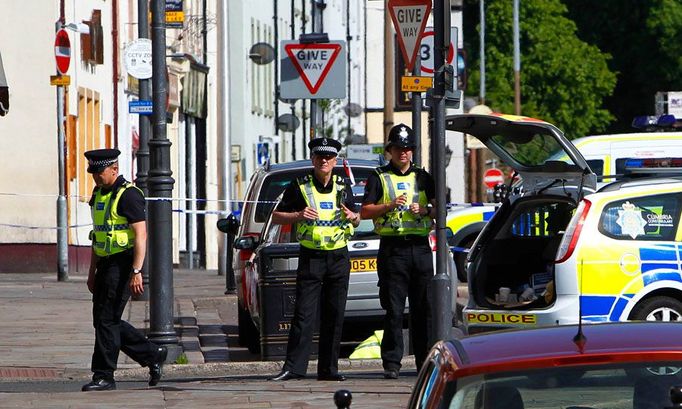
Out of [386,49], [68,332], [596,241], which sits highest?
[386,49]

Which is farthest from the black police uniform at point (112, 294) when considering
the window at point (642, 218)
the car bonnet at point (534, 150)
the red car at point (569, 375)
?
the red car at point (569, 375)

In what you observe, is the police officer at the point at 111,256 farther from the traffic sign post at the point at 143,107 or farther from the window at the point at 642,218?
the traffic sign post at the point at 143,107

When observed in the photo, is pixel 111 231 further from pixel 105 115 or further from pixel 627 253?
pixel 105 115

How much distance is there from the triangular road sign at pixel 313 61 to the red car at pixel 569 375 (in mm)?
13875

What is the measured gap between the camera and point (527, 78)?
82.1m

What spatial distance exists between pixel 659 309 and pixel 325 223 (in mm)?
2375

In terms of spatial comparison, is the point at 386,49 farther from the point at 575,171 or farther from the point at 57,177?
the point at 575,171

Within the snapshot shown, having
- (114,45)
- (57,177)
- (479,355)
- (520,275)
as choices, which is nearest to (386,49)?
(114,45)

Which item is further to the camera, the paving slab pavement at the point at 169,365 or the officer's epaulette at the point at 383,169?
the officer's epaulette at the point at 383,169

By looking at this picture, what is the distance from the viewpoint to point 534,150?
44.7 feet

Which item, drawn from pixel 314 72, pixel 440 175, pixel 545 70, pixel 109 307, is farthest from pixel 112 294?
pixel 545 70

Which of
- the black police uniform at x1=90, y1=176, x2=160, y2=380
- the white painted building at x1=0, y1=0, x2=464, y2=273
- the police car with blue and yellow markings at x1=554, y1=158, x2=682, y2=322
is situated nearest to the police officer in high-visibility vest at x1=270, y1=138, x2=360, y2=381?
the black police uniform at x1=90, y1=176, x2=160, y2=380

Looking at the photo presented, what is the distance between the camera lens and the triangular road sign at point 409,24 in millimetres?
15711

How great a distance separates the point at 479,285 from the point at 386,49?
24.1 m
